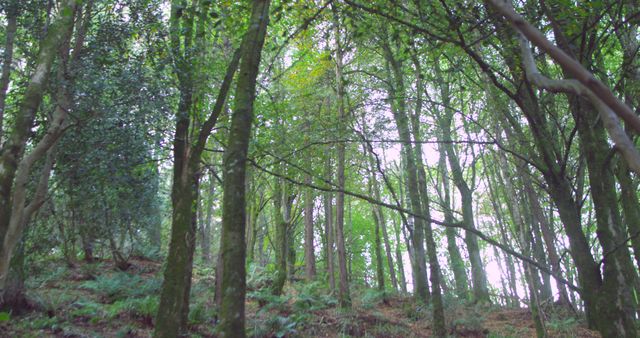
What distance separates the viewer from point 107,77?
Answer: 675cm

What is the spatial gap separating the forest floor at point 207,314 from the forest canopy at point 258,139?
56 millimetres

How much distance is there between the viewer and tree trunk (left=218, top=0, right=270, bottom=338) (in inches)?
111

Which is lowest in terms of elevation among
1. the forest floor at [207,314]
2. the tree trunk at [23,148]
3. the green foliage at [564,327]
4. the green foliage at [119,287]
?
the green foliage at [564,327]

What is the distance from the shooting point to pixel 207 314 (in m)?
7.98

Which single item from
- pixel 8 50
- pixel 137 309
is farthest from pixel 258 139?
pixel 8 50

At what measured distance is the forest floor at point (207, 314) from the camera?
22.4 feet

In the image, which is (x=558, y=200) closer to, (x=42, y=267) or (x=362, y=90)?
(x=362, y=90)

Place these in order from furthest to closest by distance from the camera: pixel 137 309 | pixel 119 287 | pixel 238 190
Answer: pixel 119 287
pixel 137 309
pixel 238 190

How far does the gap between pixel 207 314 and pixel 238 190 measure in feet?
18.8

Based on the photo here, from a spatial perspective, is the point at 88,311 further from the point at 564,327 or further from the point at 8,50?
the point at 564,327

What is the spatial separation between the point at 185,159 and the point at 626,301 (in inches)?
218

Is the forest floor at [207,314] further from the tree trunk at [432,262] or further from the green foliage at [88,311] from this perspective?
the tree trunk at [432,262]

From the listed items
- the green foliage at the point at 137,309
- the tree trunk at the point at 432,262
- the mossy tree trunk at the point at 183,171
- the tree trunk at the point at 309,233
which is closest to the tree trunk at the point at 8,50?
the mossy tree trunk at the point at 183,171

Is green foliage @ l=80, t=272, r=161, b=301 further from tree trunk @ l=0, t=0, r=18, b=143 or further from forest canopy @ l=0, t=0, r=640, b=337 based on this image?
tree trunk @ l=0, t=0, r=18, b=143
